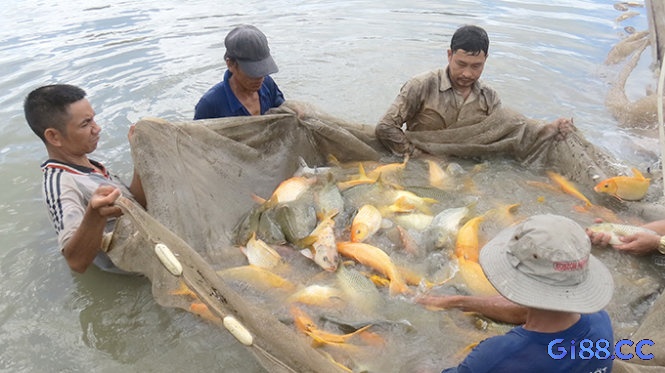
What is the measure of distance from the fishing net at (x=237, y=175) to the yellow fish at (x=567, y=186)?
11 centimetres

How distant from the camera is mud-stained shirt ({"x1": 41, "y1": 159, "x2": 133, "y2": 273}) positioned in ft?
10.4

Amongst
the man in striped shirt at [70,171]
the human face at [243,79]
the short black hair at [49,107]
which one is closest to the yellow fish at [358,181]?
the human face at [243,79]

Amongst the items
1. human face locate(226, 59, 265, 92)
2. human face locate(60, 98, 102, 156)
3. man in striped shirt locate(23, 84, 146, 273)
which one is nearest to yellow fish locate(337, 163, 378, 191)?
human face locate(226, 59, 265, 92)

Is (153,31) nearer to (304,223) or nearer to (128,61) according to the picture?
(128,61)

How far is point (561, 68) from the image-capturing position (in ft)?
30.3

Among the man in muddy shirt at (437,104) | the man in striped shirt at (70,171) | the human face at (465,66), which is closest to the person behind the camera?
the man in striped shirt at (70,171)

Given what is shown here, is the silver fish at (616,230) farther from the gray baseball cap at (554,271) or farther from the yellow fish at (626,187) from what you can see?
the gray baseball cap at (554,271)

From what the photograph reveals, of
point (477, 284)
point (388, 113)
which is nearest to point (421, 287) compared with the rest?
point (477, 284)

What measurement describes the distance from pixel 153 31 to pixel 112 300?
30.5ft

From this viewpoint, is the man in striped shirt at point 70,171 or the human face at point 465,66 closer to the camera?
the man in striped shirt at point 70,171

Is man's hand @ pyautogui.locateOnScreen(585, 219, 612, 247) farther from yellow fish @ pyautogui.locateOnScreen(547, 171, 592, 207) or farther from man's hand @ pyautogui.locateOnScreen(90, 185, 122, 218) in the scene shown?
man's hand @ pyautogui.locateOnScreen(90, 185, 122, 218)

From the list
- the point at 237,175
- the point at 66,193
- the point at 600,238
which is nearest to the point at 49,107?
the point at 66,193

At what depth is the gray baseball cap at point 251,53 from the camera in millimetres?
4043

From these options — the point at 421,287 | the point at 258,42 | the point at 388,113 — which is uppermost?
the point at 258,42
